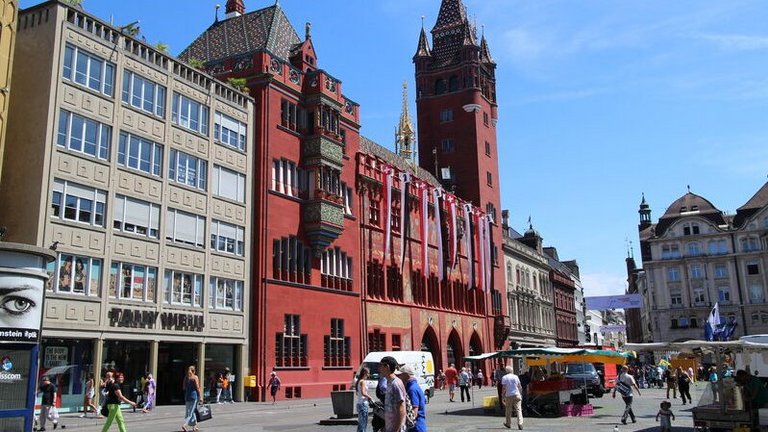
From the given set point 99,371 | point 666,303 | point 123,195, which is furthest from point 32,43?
point 666,303

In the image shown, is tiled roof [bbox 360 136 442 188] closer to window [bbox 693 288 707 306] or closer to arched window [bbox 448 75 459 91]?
arched window [bbox 448 75 459 91]

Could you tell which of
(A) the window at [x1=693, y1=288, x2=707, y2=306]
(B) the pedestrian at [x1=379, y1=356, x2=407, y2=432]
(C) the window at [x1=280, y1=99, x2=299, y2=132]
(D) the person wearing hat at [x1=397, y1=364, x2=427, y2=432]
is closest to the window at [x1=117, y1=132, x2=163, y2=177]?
(C) the window at [x1=280, y1=99, x2=299, y2=132]

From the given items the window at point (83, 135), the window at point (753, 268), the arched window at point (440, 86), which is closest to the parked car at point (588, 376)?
the window at point (83, 135)

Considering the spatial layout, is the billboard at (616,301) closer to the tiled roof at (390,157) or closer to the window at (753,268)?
the tiled roof at (390,157)

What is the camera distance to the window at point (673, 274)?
344 feet

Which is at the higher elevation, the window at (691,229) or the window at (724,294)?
the window at (691,229)

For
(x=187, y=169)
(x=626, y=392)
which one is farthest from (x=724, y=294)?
(x=187, y=169)

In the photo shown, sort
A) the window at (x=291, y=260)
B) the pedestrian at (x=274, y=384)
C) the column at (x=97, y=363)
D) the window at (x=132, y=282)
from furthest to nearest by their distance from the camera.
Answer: the window at (x=291, y=260), the pedestrian at (x=274, y=384), the window at (x=132, y=282), the column at (x=97, y=363)

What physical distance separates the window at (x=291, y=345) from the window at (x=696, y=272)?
77.8m

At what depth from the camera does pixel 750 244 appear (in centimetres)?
10000

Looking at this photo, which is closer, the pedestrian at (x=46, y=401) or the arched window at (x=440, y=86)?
the pedestrian at (x=46, y=401)

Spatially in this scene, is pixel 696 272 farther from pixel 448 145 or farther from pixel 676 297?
pixel 448 145

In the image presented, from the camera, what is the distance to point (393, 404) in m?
10.1

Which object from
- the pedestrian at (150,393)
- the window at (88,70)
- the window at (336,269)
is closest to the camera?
the pedestrian at (150,393)
